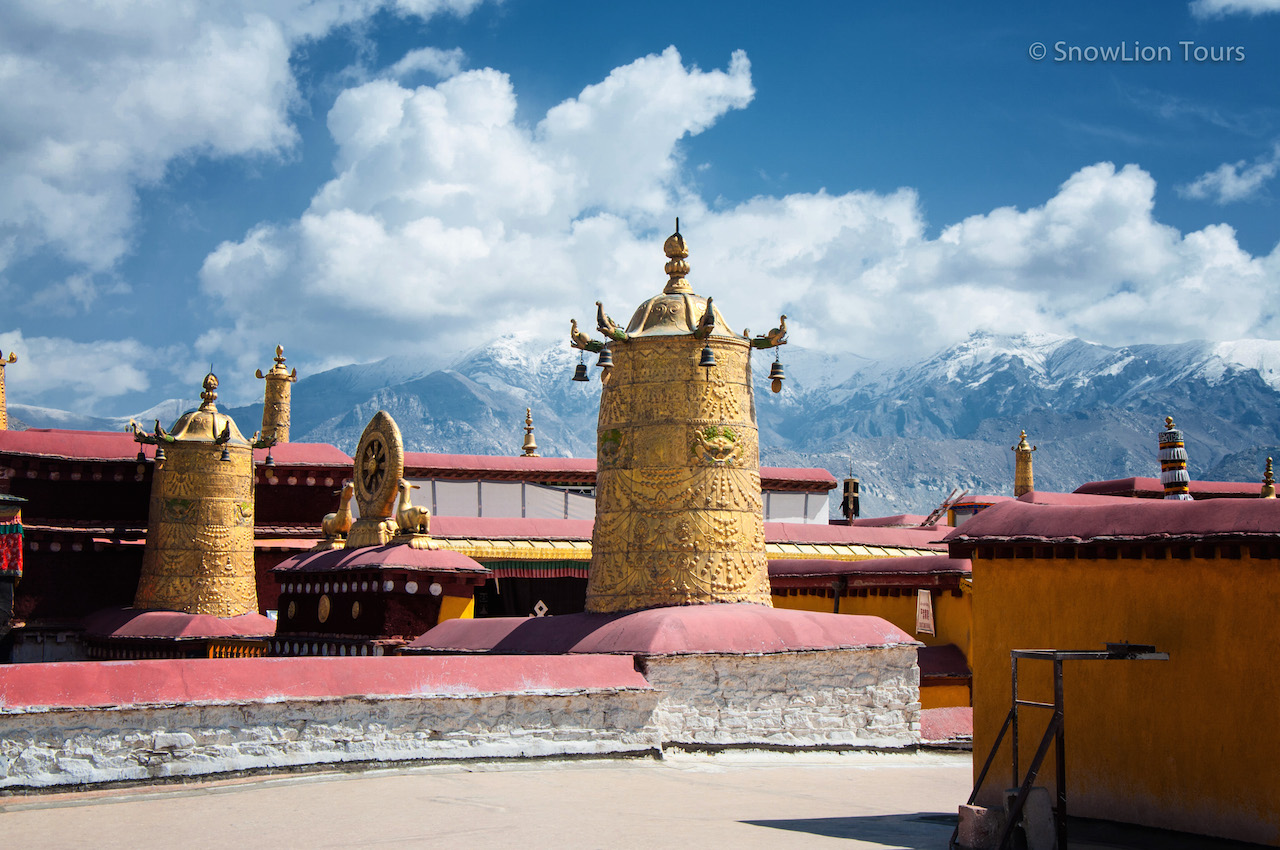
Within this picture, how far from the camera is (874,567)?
20.5 m

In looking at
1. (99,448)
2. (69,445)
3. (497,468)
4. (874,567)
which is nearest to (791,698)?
(874,567)

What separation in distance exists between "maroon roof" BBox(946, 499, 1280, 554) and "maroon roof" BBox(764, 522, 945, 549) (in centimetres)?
1393

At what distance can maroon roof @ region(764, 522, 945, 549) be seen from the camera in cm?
2514

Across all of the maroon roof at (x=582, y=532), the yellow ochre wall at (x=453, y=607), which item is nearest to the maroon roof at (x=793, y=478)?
the maroon roof at (x=582, y=532)

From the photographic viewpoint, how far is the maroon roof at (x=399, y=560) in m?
17.5

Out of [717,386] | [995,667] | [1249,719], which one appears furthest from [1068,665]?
[717,386]

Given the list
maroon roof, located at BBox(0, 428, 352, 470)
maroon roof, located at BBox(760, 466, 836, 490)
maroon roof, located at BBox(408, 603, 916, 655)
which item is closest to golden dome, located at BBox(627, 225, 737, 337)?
maroon roof, located at BBox(408, 603, 916, 655)

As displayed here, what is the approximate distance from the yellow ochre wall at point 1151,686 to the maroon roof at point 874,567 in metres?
8.83

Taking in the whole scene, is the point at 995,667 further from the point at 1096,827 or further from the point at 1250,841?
the point at 1250,841

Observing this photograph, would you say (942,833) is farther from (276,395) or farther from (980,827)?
(276,395)

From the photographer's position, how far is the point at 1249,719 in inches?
337

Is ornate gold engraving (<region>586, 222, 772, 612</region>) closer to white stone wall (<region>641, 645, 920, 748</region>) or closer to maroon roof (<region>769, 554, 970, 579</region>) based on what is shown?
white stone wall (<region>641, 645, 920, 748</region>)

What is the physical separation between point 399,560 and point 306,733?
707 centimetres

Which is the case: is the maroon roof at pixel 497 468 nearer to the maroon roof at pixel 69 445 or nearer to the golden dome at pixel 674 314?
the maroon roof at pixel 69 445
